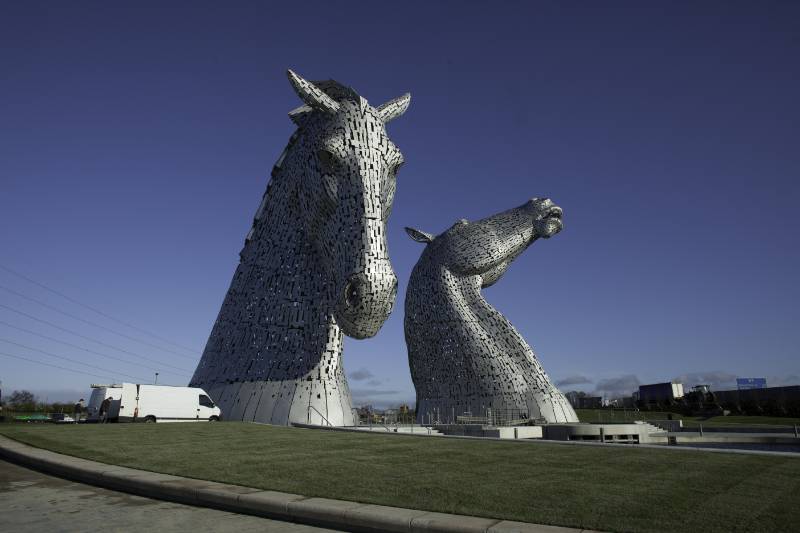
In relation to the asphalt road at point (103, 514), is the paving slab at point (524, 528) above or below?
above

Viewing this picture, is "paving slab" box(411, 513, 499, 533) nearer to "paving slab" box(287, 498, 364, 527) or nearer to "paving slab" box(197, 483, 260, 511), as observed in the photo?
"paving slab" box(287, 498, 364, 527)

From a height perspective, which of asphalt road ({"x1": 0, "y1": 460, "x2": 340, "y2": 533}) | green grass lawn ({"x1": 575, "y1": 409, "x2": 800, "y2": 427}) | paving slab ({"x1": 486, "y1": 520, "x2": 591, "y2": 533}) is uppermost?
green grass lawn ({"x1": 575, "y1": 409, "x2": 800, "y2": 427})

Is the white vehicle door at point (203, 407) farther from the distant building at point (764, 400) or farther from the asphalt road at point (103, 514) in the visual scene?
the distant building at point (764, 400)

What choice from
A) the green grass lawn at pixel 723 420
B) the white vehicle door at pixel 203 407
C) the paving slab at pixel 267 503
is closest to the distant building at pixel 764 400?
the green grass lawn at pixel 723 420

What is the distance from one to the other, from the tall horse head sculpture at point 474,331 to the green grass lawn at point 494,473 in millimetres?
13659

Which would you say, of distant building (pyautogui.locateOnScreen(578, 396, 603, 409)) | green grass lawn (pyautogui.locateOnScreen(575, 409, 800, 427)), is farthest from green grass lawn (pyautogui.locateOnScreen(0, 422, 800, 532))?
distant building (pyautogui.locateOnScreen(578, 396, 603, 409))

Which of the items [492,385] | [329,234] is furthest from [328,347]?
[492,385]

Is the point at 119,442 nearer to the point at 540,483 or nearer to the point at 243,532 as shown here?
the point at 243,532

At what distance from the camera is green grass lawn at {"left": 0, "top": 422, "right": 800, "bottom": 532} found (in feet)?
15.0

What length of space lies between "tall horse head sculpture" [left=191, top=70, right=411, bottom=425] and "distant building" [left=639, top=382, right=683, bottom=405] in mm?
49141

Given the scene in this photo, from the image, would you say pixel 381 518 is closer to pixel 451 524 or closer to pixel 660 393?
pixel 451 524

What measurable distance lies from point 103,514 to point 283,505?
5.28ft

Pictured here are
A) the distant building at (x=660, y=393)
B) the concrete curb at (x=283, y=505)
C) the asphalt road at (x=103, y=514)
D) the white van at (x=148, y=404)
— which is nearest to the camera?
the concrete curb at (x=283, y=505)

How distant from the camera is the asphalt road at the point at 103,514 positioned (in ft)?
14.8
